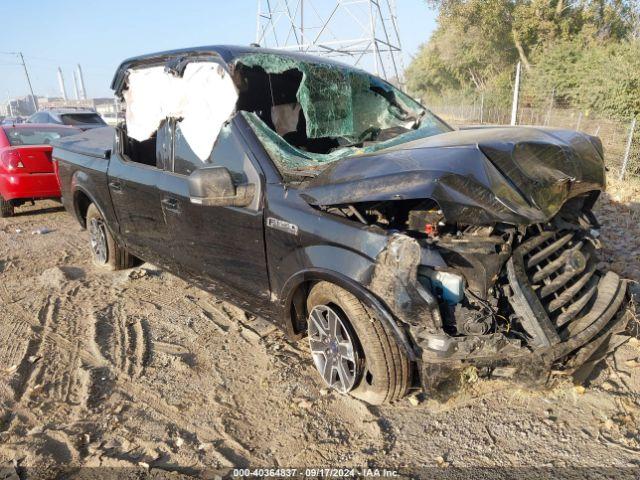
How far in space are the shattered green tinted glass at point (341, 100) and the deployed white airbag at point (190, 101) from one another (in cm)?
28

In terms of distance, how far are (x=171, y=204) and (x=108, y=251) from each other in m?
1.89

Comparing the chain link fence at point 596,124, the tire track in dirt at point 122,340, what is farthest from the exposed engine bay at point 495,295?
the chain link fence at point 596,124

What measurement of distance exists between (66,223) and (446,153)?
21.6 ft

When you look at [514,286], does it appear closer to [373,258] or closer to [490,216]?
Answer: [490,216]

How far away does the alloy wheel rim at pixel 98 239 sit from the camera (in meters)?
4.89

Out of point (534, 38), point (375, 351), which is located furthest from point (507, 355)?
point (534, 38)

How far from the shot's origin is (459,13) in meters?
26.5

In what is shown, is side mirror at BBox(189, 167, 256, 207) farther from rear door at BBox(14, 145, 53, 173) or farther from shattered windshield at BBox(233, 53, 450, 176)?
rear door at BBox(14, 145, 53, 173)

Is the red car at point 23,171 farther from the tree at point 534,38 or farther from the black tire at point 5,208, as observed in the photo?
the tree at point 534,38

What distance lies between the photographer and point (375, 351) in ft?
7.79

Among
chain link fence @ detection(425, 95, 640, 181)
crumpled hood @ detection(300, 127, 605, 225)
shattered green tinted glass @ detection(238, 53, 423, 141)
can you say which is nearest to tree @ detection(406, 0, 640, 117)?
chain link fence @ detection(425, 95, 640, 181)

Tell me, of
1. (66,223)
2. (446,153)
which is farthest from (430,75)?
(446,153)

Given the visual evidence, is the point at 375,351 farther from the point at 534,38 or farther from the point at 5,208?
the point at 534,38

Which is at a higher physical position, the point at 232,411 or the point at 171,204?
the point at 171,204
